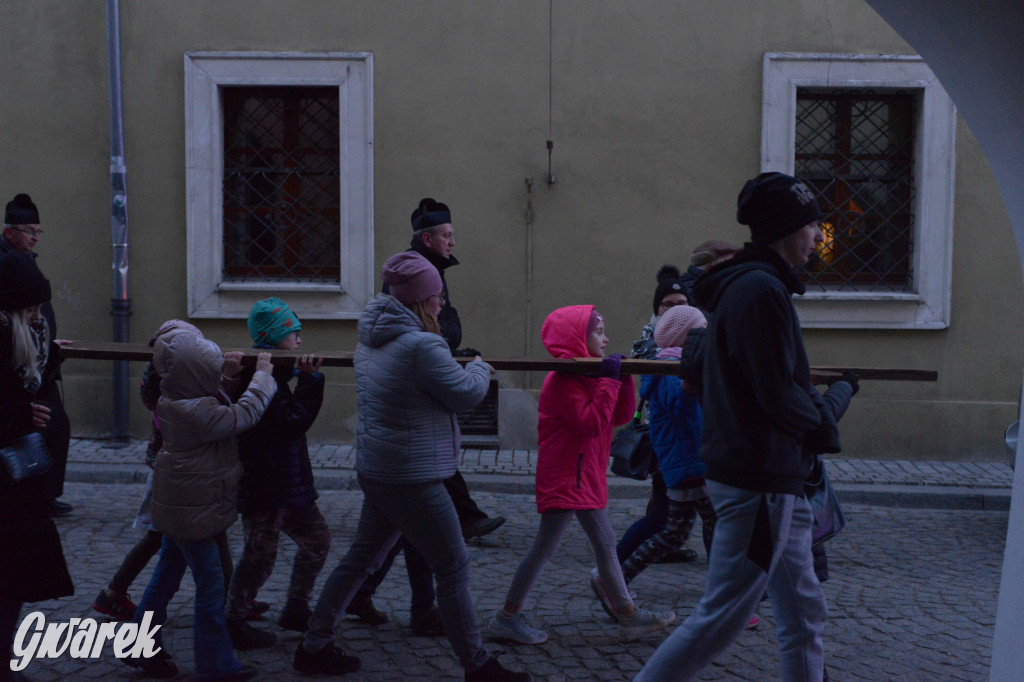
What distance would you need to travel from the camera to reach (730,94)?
31.5ft

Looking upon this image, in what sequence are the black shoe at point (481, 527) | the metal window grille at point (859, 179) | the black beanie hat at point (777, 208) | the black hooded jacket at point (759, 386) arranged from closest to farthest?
1. the black hooded jacket at point (759, 386)
2. the black beanie hat at point (777, 208)
3. the black shoe at point (481, 527)
4. the metal window grille at point (859, 179)

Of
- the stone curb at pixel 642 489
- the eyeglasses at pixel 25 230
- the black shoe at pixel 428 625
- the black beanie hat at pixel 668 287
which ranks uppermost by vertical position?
the eyeglasses at pixel 25 230

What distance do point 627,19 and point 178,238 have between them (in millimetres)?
4500

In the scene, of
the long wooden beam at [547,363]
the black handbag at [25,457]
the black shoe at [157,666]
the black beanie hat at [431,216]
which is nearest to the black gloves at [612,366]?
the long wooden beam at [547,363]

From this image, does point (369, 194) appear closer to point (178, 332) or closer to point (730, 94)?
point (730, 94)

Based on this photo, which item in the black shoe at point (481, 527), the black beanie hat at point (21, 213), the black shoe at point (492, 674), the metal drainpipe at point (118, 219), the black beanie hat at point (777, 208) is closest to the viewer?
the black beanie hat at point (777, 208)

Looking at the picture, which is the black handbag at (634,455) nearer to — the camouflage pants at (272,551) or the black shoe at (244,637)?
the camouflage pants at (272,551)

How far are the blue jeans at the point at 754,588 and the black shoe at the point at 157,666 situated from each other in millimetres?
1906

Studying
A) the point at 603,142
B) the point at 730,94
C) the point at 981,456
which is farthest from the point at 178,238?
the point at 981,456

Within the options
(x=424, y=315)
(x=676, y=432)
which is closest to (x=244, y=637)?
(x=424, y=315)

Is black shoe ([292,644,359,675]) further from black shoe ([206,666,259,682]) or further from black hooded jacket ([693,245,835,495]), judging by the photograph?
black hooded jacket ([693,245,835,495])

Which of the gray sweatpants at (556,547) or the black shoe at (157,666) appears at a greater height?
the gray sweatpants at (556,547)

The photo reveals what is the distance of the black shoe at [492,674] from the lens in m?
3.94

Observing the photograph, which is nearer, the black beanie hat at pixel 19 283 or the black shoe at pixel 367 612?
the black beanie hat at pixel 19 283
